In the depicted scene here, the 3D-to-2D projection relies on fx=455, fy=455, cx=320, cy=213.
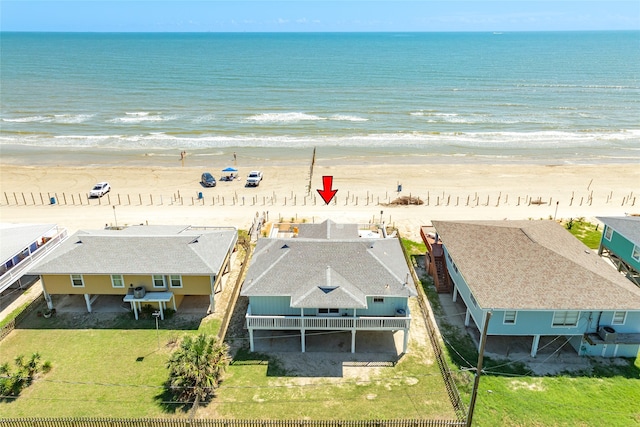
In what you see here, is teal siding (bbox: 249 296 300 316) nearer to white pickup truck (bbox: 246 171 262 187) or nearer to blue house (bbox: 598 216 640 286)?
blue house (bbox: 598 216 640 286)

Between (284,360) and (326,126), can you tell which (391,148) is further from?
(284,360)

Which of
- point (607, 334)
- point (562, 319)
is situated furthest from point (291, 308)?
point (607, 334)

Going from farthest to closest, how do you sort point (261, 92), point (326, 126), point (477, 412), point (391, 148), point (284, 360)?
point (261, 92) → point (326, 126) → point (391, 148) → point (284, 360) → point (477, 412)

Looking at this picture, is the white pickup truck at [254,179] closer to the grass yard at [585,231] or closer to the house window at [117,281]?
the house window at [117,281]

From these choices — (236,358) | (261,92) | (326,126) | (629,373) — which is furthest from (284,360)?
(261,92)

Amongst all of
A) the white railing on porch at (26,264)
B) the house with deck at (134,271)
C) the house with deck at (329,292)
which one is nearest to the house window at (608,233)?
the house with deck at (329,292)

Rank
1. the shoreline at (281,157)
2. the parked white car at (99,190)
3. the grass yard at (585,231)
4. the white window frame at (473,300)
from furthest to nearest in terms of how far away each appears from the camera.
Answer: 1. the shoreline at (281,157)
2. the parked white car at (99,190)
3. the grass yard at (585,231)
4. the white window frame at (473,300)

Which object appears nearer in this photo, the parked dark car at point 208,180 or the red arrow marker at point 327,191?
the red arrow marker at point 327,191
